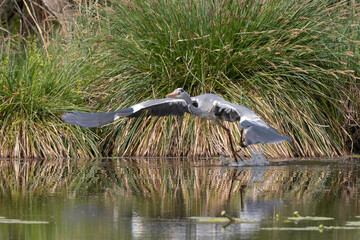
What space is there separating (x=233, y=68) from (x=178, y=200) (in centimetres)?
430

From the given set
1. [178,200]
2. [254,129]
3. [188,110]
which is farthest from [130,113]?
[178,200]

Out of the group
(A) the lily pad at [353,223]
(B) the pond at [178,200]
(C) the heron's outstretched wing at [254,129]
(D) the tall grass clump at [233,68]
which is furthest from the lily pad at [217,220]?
(D) the tall grass clump at [233,68]

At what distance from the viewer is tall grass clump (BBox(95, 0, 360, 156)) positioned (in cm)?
905

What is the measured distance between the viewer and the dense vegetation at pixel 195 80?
9039 mm

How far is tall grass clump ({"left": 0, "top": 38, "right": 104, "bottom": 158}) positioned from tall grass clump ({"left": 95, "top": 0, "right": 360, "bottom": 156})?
0.45m

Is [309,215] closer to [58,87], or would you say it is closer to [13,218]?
[13,218]

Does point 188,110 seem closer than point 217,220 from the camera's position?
No

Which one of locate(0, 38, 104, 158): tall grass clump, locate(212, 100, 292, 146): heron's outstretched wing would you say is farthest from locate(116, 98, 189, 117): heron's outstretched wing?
locate(0, 38, 104, 158): tall grass clump

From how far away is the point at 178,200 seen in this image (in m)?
5.26

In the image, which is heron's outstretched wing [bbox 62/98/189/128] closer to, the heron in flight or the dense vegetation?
the heron in flight

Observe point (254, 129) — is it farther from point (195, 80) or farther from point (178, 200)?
point (195, 80)

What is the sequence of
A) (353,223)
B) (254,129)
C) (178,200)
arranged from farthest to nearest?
1. (254,129)
2. (178,200)
3. (353,223)

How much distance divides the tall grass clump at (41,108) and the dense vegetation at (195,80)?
0.02 m

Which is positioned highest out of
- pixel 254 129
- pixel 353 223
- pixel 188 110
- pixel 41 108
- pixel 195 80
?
pixel 195 80
